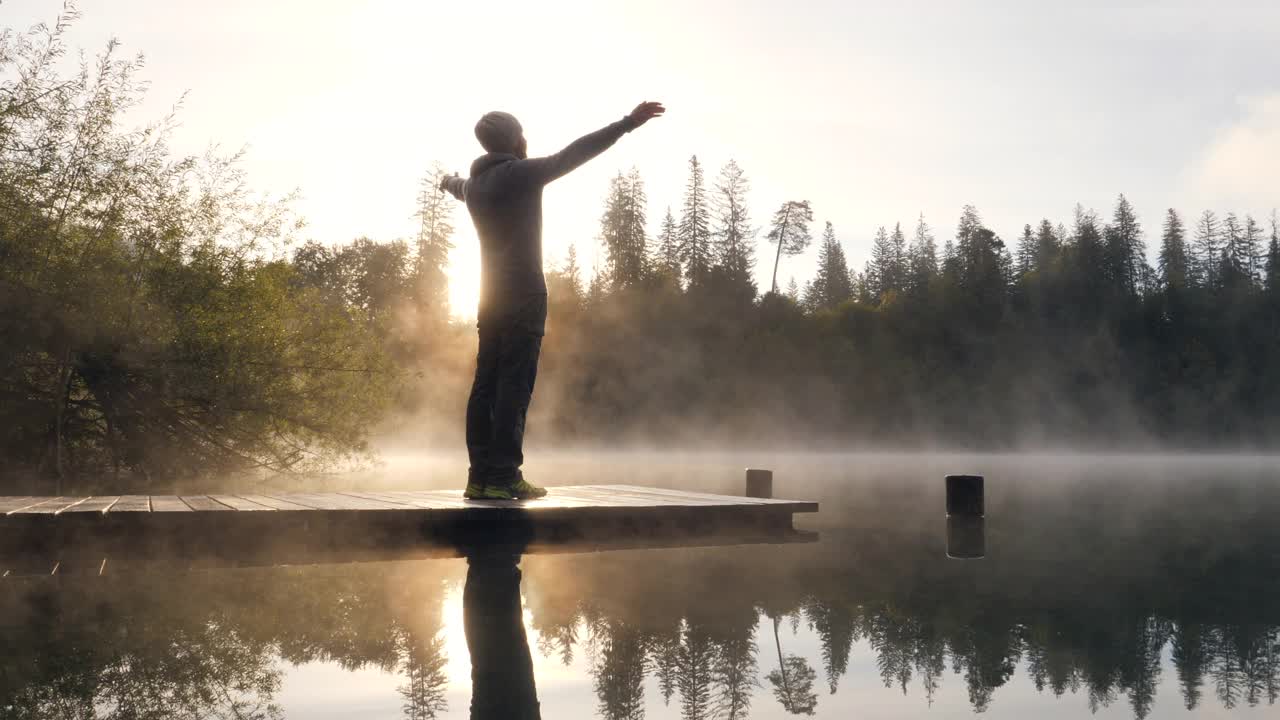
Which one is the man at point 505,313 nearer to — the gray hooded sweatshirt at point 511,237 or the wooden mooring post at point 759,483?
the gray hooded sweatshirt at point 511,237

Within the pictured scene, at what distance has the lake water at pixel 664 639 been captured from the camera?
3.91 meters

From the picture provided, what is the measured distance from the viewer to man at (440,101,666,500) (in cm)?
741

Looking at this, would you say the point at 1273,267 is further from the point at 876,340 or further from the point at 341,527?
the point at 341,527

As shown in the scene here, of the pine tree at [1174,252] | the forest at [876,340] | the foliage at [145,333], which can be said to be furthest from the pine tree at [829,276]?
the foliage at [145,333]

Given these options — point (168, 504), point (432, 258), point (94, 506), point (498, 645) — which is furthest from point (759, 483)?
point (432, 258)

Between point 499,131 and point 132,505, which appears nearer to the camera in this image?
point 132,505

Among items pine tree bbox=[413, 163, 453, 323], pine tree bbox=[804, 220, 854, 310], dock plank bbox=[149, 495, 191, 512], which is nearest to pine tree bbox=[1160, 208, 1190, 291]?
pine tree bbox=[804, 220, 854, 310]

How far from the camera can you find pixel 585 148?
22.7ft

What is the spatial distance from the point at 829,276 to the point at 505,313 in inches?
3480

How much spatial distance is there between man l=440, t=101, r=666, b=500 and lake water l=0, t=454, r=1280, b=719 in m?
0.86

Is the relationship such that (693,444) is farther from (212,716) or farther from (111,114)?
(212,716)

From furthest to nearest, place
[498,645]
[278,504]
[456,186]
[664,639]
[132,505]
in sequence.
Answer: [456,186] → [278,504] → [132,505] → [664,639] → [498,645]

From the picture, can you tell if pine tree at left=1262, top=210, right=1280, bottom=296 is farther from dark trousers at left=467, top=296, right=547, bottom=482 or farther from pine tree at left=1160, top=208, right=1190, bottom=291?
dark trousers at left=467, top=296, right=547, bottom=482

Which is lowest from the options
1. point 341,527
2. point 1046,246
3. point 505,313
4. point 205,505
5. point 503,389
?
point 341,527
